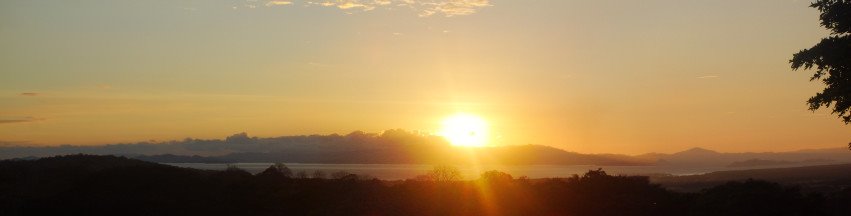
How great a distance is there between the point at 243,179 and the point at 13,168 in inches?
1029

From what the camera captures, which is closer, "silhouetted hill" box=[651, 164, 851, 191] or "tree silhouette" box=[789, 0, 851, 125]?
"tree silhouette" box=[789, 0, 851, 125]

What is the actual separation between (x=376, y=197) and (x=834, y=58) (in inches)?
949

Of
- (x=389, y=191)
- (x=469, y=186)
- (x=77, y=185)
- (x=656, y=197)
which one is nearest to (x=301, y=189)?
(x=389, y=191)

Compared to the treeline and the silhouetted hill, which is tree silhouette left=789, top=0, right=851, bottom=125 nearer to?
the treeline

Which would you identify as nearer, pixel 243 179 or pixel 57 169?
pixel 243 179

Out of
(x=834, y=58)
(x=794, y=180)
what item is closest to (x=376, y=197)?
(x=834, y=58)

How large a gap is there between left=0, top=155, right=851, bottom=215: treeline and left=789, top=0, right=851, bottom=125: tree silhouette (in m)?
5.78

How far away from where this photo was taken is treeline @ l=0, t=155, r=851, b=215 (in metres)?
34.2

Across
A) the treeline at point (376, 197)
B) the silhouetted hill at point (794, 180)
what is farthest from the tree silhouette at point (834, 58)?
the silhouetted hill at point (794, 180)

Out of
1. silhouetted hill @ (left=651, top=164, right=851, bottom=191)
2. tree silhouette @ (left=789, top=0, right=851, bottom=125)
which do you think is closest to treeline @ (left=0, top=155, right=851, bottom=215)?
tree silhouette @ (left=789, top=0, right=851, bottom=125)

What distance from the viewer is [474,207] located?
36.9 meters

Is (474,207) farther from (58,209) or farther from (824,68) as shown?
(58,209)

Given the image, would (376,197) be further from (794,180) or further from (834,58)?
(794,180)

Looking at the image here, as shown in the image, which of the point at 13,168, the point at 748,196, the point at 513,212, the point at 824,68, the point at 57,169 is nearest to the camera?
the point at 824,68
